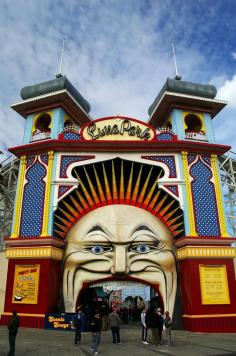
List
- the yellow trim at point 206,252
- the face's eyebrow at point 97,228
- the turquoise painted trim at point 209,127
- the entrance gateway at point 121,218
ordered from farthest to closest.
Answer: the turquoise painted trim at point 209,127 → the face's eyebrow at point 97,228 → the yellow trim at point 206,252 → the entrance gateway at point 121,218

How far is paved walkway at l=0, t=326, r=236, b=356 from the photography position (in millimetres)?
9703

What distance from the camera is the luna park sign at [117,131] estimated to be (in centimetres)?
1970

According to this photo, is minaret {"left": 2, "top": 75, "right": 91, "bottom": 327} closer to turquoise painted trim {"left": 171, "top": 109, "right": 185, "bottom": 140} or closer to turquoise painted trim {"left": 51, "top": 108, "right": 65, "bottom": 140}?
turquoise painted trim {"left": 51, "top": 108, "right": 65, "bottom": 140}

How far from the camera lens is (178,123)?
21078 millimetres

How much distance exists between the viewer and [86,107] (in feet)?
77.6

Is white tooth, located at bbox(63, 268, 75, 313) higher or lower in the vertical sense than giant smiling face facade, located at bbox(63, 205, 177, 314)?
lower

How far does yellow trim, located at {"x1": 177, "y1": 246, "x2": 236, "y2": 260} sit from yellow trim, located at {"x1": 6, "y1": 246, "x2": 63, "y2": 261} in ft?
22.9

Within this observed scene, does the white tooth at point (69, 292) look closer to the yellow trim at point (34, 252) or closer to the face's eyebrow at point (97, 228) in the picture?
the yellow trim at point (34, 252)

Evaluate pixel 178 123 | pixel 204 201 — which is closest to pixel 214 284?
pixel 204 201

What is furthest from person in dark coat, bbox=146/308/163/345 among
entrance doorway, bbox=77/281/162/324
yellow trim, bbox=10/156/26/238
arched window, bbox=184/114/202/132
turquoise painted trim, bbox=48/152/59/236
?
arched window, bbox=184/114/202/132

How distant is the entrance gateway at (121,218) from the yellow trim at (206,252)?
0.18ft

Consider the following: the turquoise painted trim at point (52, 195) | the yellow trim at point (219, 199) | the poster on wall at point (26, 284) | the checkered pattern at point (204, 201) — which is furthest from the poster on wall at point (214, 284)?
the poster on wall at point (26, 284)

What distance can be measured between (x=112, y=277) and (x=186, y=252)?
433cm

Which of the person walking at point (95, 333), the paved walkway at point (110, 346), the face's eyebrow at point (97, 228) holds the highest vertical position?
the face's eyebrow at point (97, 228)
